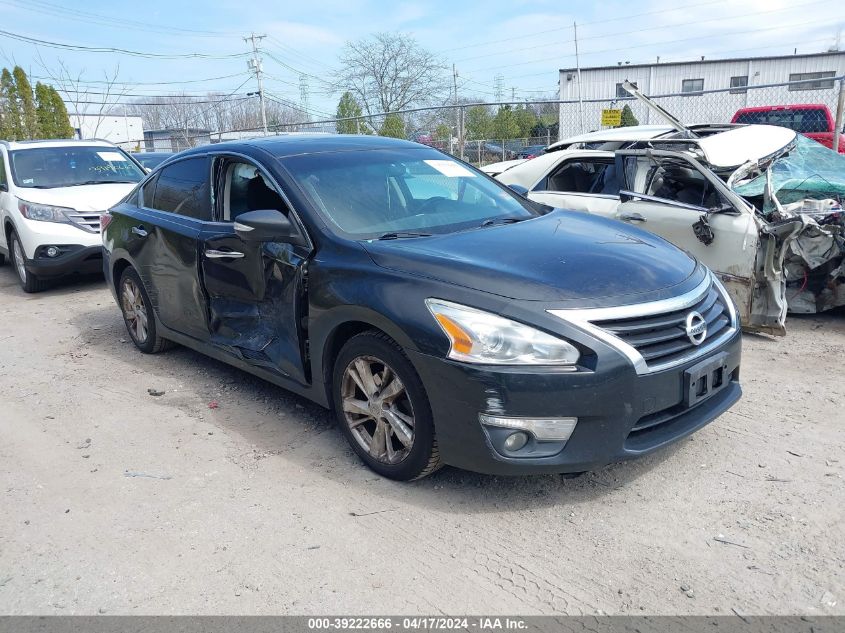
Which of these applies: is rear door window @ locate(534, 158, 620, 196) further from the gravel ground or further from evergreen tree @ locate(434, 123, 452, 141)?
evergreen tree @ locate(434, 123, 452, 141)

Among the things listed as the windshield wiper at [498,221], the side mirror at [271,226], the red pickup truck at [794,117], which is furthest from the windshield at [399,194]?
the red pickup truck at [794,117]

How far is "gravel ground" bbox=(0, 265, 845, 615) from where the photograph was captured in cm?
260

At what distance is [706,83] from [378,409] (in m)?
37.5

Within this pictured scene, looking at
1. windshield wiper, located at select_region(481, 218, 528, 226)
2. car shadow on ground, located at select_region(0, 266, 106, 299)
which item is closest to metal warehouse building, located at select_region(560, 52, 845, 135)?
car shadow on ground, located at select_region(0, 266, 106, 299)

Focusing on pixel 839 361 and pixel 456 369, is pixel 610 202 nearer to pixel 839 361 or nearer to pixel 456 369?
pixel 839 361

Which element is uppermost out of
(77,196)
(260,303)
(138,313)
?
(77,196)

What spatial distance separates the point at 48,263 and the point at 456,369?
23.4 feet

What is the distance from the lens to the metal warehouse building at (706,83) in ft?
92.6

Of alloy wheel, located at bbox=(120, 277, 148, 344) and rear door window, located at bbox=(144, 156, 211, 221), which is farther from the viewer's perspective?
alloy wheel, located at bbox=(120, 277, 148, 344)

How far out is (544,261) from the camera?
324 cm

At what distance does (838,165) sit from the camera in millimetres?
6504

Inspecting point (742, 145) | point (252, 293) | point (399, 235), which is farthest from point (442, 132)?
point (399, 235)

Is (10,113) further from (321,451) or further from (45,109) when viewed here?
(321,451)

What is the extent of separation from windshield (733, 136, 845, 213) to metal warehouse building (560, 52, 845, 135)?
19897 millimetres
